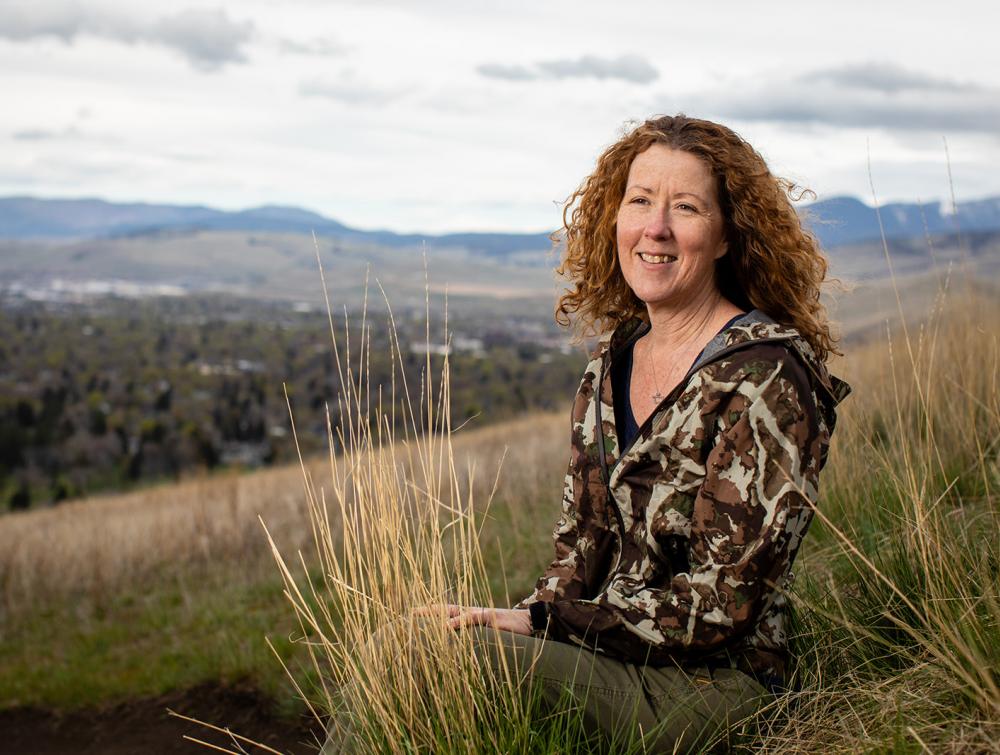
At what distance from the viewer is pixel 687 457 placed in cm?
224

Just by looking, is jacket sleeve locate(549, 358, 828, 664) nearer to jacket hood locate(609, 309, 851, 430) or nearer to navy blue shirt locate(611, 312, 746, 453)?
jacket hood locate(609, 309, 851, 430)

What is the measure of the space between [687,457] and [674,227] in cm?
60

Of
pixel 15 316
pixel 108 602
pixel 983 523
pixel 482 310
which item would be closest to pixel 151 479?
pixel 108 602

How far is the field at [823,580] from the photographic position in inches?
84.0

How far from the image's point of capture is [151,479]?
40469mm

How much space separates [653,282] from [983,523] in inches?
53.2

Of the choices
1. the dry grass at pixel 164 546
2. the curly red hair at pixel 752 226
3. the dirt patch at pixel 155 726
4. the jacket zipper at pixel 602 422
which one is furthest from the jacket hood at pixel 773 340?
the dry grass at pixel 164 546

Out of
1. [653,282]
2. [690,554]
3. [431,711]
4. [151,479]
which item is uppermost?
[653,282]

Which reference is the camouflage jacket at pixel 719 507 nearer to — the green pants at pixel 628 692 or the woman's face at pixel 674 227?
the green pants at pixel 628 692

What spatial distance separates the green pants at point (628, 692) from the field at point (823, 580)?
0.10 metres

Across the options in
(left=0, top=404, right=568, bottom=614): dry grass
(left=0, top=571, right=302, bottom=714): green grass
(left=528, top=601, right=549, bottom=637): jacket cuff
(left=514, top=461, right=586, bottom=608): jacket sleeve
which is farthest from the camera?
(left=0, top=404, right=568, bottom=614): dry grass

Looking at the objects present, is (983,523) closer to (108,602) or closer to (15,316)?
(108,602)

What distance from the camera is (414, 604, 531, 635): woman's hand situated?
7.34 feet

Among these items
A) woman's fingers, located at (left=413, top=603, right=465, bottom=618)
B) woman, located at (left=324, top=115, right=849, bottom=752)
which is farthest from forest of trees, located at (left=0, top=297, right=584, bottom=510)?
woman's fingers, located at (left=413, top=603, right=465, bottom=618)
